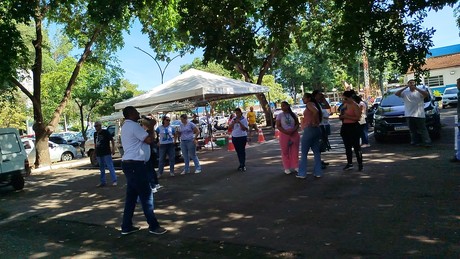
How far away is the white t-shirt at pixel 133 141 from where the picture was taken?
5.57 meters

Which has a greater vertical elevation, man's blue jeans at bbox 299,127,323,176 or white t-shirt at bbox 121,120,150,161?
white t-shirt at bbox 121,120,150,161

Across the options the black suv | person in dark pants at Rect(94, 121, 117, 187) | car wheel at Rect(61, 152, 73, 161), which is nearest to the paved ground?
person in dark pants at Rect(94, 121, 117, 187)

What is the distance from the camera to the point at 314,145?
819 centimetres

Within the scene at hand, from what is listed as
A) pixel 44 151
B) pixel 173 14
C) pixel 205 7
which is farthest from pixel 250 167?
pixel 44 151

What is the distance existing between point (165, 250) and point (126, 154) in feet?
4.98

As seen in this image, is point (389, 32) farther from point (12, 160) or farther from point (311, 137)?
point (12, 160)

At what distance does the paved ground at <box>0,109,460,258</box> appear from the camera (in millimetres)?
4535

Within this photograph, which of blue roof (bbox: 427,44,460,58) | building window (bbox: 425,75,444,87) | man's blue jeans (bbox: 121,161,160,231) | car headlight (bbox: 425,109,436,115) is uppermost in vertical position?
blue roof (bbox: 427,44,460,58)

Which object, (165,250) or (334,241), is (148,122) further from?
(334,241)

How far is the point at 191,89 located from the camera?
13.6 m

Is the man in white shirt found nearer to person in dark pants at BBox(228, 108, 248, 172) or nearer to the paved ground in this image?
the paved ground

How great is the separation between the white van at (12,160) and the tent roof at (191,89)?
408 cm

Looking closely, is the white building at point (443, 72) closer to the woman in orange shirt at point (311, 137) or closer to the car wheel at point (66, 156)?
the car wheel at point (66, 156)

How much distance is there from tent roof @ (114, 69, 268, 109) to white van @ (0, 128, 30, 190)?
13.4 feet
